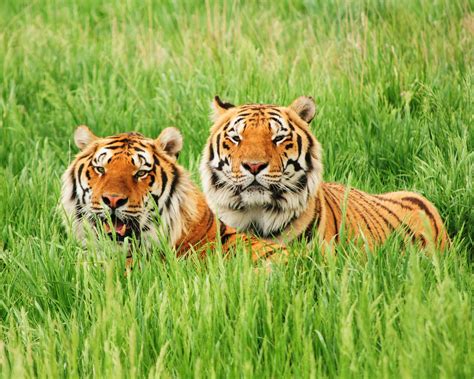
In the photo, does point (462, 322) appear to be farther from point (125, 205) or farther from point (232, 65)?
point (232, 65)

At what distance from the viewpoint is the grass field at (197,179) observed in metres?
2.68

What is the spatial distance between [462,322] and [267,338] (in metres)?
0.63

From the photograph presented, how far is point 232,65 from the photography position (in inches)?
228

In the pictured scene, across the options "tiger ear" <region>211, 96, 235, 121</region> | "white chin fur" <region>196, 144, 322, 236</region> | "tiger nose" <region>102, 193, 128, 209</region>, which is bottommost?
"white chin fur" <region>196, 144, 322, 236</region>

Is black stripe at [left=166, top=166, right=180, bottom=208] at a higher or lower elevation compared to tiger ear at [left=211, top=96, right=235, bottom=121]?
lower

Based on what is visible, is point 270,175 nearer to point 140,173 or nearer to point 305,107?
point 305,107

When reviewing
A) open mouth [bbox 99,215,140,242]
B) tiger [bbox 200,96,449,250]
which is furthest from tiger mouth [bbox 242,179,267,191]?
open mouth [bbox 99,215,140,242]

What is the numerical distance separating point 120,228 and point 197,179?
45.9 inches

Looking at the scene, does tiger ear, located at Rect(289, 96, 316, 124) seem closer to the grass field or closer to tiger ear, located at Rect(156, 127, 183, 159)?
the grass field

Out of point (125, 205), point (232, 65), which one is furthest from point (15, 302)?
point (232, 65)

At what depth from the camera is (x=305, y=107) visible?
4.12 metres

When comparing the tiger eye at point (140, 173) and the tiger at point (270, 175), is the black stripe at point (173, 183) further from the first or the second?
the tiger at point (270, 175)

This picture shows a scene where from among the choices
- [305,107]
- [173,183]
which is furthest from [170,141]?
[305,107]

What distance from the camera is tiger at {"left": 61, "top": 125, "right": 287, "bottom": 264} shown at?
347 cm
